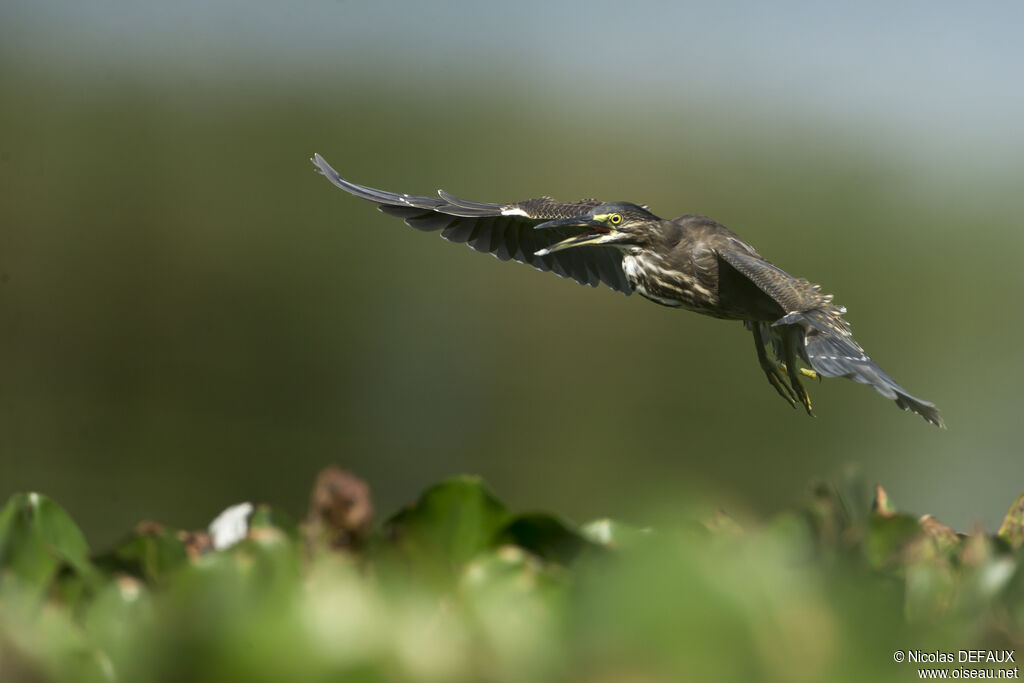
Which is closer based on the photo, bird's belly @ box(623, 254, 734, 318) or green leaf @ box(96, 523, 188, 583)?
green leaf @ box(96, 523, 188, 583)

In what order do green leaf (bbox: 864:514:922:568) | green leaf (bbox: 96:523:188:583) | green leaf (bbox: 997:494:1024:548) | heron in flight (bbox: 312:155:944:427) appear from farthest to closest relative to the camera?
heron in flight (bbox: 312:155:944:427) → green leaf (bbox: 997:494:1024:548) → green leaf (bbox: 864:514:922:568) → green leaf (bbox: 96:523:188:583)

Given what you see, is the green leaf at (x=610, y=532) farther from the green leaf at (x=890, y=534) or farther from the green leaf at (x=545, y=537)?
the green leaf at (x=890, y=534)

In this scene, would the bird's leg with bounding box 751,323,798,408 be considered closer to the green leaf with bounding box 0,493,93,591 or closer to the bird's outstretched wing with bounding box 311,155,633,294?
the bird's outstretched wing with bounding box 311,155,633,294

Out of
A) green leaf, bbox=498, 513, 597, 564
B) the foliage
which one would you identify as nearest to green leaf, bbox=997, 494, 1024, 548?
the foliage

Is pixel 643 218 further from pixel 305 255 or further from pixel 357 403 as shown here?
pixel 305 255

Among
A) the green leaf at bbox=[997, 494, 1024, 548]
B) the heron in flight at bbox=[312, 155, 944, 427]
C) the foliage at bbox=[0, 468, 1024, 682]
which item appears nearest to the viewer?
the foliage at bbox=[0, 468, 1024, 682]

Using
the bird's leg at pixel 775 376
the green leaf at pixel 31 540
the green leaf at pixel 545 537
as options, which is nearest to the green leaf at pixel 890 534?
the green leaf at pixel 545 537

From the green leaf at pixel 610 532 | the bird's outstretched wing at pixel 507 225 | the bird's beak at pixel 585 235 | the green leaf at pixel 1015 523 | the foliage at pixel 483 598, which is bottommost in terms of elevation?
the foliage at pixel 483 598

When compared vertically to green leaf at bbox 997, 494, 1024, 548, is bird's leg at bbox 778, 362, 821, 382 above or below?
above

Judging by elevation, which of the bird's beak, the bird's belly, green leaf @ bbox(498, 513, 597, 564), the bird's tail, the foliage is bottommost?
the foliage
